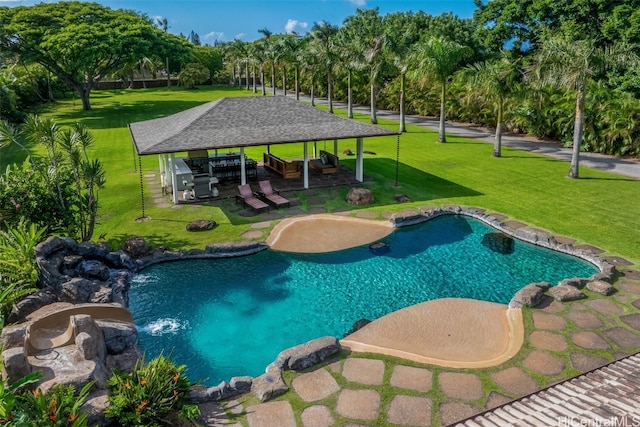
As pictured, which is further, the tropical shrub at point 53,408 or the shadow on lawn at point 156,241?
the shadow on lawn at point 156,241

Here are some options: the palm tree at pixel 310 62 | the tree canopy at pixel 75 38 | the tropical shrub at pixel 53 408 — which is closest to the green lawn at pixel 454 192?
the tropical shrub at pixel 53 408

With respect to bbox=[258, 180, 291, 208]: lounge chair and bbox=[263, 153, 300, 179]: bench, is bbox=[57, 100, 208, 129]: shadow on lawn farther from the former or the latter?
bbox=[258, 180, 291, 208]: lounge chair

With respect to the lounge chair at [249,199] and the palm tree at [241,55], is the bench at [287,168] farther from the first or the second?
the palm tree at [241,55]

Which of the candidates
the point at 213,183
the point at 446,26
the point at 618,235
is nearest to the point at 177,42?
the point at 446,26

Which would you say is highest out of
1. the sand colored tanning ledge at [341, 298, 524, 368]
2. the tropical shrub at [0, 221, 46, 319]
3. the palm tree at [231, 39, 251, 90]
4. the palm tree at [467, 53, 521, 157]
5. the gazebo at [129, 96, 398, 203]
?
the palm tree at [231, 39, 251, 90]

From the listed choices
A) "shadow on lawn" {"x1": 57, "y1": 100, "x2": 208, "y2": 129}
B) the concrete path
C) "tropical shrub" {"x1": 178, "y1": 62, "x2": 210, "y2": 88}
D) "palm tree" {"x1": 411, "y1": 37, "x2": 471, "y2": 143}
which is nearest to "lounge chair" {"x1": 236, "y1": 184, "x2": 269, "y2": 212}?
"palm tree" {"x1": 411, "y1": 37, "x2": 471, "y2": 143}
